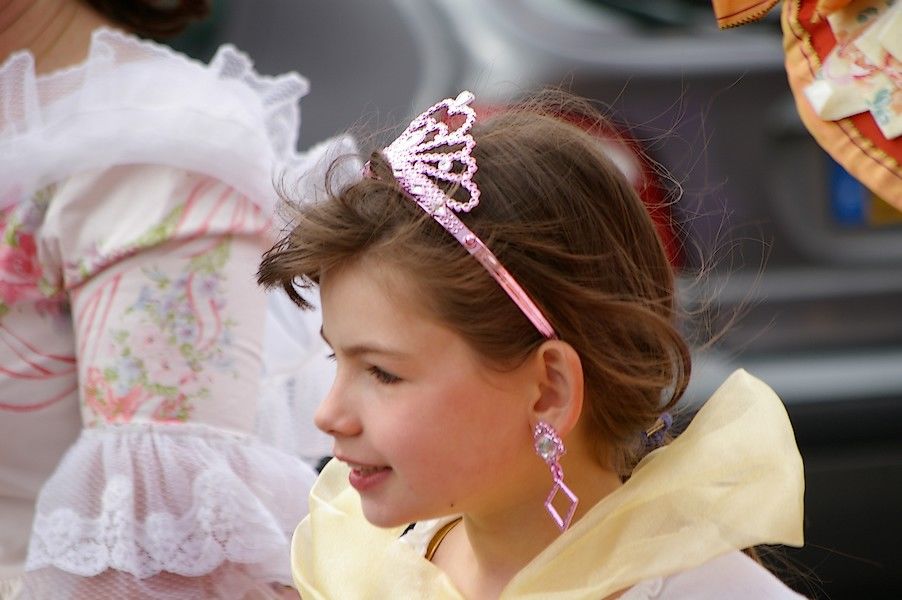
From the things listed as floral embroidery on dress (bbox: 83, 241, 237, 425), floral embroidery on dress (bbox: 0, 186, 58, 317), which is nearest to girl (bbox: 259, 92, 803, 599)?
floral embroidery on dress (bbox: 83, 241, 237, 425)

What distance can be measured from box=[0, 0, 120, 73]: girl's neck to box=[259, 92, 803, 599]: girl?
583mm

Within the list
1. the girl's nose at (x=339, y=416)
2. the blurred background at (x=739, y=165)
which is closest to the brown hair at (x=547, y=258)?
the girl's nose at (x=339, y=416)

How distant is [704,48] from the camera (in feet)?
11.4

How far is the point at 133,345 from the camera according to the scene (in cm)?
196

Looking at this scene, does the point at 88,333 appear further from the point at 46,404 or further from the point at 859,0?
the point at 859,0

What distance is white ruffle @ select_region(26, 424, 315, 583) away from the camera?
1.91m

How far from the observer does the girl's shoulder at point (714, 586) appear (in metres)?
1.67

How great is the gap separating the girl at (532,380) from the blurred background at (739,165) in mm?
1507

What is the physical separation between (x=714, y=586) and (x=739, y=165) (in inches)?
74.9

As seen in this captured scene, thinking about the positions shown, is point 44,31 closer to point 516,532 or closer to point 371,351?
point 371,351

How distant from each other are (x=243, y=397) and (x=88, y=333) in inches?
8.5

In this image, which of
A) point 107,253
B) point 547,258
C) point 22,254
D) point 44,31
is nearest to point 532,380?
point 547,258

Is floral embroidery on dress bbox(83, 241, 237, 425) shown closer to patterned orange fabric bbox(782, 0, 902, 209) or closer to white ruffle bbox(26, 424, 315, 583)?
white ruffle bbox(26, 424, 315, 583)

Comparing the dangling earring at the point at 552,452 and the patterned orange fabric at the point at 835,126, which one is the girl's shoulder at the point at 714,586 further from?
the patterned orange fabric at the point at 835,126
